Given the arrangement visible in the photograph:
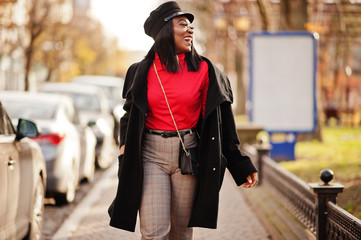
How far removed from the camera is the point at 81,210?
945 centimetres

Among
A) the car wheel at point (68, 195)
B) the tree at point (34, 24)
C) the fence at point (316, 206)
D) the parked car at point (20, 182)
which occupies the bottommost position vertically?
the car wheel at point (68, 195)

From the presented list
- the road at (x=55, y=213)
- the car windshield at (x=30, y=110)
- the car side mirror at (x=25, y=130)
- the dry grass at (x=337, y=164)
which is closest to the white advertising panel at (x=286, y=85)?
the dry grass at (x=337, y=164)

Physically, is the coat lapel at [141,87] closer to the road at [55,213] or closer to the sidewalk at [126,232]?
the sidewalk at [126,232]

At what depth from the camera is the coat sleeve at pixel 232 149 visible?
14.9ft

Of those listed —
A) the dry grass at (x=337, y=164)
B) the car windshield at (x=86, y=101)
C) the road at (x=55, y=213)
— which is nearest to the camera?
the road at (x=55, y=213)

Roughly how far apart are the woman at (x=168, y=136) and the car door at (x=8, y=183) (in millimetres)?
1019

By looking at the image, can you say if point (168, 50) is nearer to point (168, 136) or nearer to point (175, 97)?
point (175, 97)

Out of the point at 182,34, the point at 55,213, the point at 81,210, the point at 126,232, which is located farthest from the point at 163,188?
the point at 81,210

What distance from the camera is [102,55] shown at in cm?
8006

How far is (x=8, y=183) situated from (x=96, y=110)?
11034 millimetres

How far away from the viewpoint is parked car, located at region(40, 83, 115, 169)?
15.0 metres

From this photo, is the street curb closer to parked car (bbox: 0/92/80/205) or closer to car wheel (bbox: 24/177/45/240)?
parked car (bbox: 0/92/80/205)

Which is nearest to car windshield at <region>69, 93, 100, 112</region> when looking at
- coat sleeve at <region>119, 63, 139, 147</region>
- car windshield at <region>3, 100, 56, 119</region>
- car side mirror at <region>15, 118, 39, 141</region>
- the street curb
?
the street curb

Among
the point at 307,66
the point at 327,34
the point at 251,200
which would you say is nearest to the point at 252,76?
the point at 307,66
